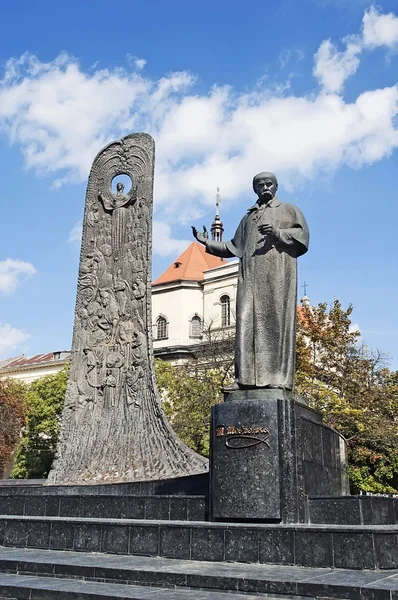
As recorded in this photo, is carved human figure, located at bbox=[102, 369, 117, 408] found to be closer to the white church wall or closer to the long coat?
the long coat

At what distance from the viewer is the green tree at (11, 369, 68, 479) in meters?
37.4

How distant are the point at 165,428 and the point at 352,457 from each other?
14913 mm

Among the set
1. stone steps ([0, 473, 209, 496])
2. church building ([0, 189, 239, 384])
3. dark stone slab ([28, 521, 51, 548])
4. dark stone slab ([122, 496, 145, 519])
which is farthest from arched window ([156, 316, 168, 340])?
dark stone slab ([28, 521, 51, 548])

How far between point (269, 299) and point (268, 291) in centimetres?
10

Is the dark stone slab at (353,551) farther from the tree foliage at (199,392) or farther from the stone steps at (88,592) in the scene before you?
the tree foliage at (199,392)

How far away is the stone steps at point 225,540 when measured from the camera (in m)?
5.27

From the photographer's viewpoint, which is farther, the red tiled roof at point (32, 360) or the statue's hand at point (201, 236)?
the red tiled roof at point (32, 360)

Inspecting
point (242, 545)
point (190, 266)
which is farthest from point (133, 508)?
point (190, 266)

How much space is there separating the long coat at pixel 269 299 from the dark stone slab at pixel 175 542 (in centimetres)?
196

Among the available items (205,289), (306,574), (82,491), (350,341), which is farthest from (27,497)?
(205,289)

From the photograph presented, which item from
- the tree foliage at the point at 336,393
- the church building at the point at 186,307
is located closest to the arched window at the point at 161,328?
the church building at the point at 186,307

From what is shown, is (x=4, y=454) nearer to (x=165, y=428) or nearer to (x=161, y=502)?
(x=165, y=428)

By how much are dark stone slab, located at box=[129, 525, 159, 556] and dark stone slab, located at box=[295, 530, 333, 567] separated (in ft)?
5.03

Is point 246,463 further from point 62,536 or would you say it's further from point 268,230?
point 268,230
